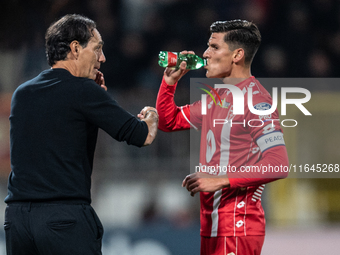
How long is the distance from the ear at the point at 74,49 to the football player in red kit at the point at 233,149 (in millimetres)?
632

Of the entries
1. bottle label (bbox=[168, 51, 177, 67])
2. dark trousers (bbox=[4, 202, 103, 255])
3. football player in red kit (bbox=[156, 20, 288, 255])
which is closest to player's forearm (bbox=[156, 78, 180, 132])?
football player in red kit (bbox=[156, 20, 288, 255])

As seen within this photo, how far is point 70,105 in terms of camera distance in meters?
1.62

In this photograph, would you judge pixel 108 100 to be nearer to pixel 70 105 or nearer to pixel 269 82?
pixel 70 105

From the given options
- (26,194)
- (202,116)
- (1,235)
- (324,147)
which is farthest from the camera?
(324,147)

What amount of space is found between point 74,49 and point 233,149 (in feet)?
2.92

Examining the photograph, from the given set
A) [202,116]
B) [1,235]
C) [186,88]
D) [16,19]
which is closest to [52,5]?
[16,19]

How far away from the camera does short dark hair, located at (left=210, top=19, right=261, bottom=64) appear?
224cm

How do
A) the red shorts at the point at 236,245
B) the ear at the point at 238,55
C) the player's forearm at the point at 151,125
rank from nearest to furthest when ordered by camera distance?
1. the player's forearm at the point at 151,125
2. the red shorts at the point at 236,245
3. the ear at the point at 238,55

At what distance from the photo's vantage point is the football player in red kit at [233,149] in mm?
1849

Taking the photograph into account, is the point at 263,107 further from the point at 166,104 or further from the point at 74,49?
the point at 74,49

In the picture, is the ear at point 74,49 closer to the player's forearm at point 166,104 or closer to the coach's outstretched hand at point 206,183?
the player's forearm at point 166,104

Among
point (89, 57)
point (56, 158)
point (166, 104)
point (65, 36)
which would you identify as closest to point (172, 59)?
point (166, 104)

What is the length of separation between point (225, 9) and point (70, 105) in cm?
370

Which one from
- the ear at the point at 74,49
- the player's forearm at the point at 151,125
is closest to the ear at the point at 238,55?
the player's forearm at the point at 151,125
